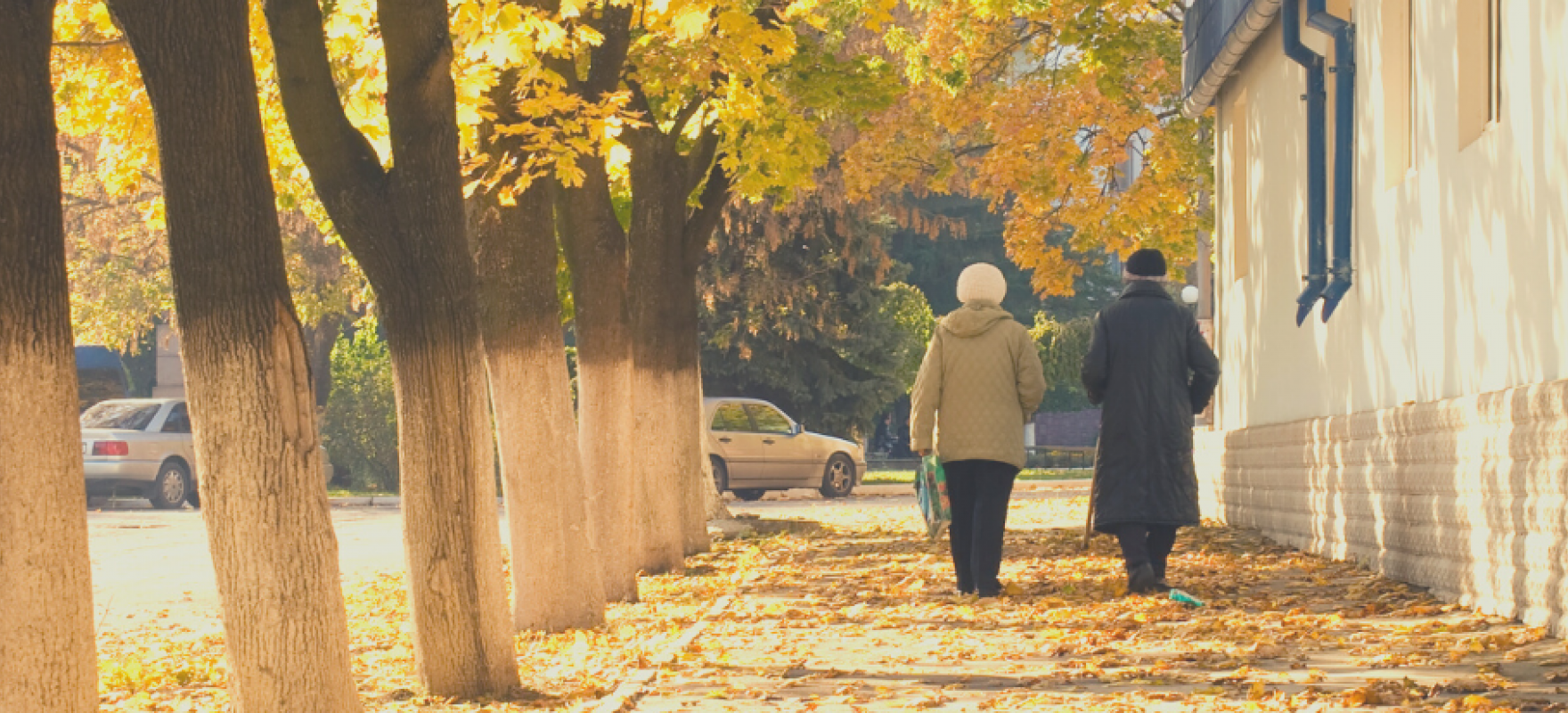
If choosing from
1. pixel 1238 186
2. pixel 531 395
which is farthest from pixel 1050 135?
pixel 531 395

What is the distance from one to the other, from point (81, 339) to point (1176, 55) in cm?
2756

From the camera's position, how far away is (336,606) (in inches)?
286

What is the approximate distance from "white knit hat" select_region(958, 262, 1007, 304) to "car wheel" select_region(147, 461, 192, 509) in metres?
22.6

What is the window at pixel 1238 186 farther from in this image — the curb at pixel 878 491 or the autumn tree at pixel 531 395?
the curb at pixel 878 491

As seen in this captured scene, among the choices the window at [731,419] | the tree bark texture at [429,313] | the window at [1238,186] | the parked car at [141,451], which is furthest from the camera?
the parked car at [141,451]

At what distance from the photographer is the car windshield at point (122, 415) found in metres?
31.7

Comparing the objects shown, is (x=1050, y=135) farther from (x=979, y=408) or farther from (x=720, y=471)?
(x=979, y=408)

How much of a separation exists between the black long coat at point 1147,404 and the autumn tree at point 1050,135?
10.9 meters

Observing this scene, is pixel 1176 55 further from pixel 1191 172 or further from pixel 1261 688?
pixel 1261 688

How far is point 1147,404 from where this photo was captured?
1111 cm

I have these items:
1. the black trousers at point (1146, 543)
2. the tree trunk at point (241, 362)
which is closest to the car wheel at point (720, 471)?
the black trousers at point (1146, 543)

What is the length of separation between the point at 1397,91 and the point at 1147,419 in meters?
2.45

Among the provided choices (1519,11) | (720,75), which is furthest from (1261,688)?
(720,75)

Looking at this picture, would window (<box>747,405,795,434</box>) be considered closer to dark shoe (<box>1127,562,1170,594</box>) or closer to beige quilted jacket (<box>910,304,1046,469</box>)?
beige quilted jacket (<box>910,304,1046,469</box>)
